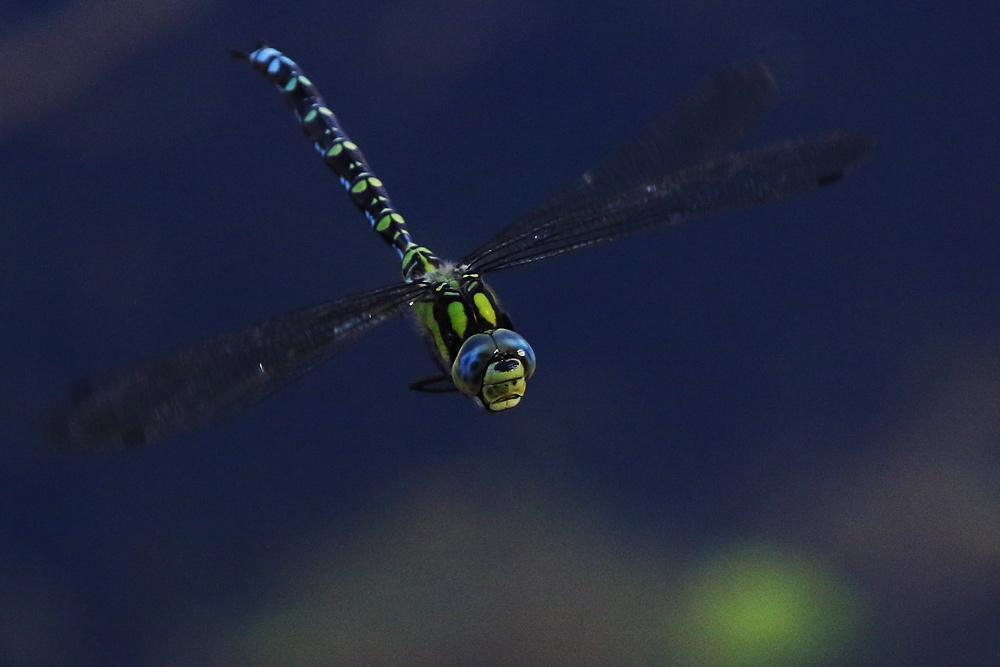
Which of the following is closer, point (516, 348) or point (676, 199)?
point (516, 348)

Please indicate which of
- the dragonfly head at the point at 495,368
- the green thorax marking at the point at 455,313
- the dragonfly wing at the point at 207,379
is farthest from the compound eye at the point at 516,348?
the dragonfly wing at the point at 207,379

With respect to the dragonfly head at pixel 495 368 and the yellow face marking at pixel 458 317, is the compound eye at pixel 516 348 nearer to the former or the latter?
the dragonfly head at pixel 495 368

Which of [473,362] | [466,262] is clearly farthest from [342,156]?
[473,362]

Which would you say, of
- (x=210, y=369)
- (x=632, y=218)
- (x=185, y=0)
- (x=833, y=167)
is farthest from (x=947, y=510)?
(x=185, y=0)

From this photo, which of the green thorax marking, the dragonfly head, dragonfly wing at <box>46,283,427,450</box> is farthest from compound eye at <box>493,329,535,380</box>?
dragonfly wing at <box>46,283,427,450</box>

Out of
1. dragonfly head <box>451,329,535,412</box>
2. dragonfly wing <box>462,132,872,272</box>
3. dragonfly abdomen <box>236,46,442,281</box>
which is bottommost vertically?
dragonfly head <box>451,329,535,412</box>

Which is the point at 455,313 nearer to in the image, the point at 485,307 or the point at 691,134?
the point at 485,307

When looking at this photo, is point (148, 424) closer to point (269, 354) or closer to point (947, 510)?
point (269, 354)

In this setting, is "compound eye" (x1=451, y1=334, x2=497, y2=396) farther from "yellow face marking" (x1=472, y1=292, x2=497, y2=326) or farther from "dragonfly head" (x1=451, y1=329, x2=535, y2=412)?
"yellow face marking" (x1=472, y1=292, x2=497, y2=326)
